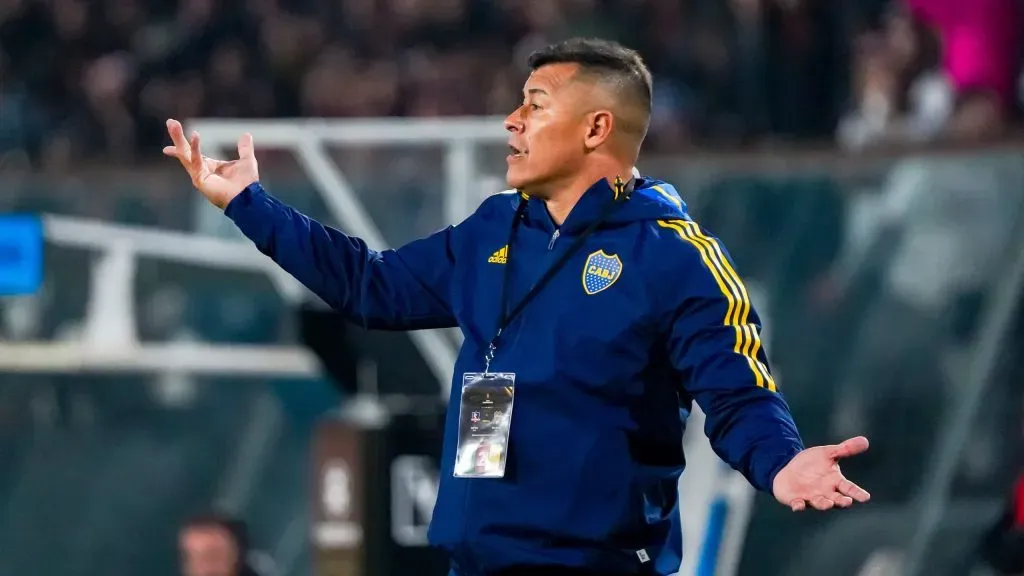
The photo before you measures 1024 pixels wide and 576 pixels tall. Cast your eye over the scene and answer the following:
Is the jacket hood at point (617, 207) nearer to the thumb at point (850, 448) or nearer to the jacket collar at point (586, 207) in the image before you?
the jacket collar at point (586, 207)

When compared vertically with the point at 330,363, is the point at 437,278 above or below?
above

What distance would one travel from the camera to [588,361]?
11.5 ft

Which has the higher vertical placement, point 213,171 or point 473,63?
point 213,171

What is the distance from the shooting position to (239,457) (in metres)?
8.09

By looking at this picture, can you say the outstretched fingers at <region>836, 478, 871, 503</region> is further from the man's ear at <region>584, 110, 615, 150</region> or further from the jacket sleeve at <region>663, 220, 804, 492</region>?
the man's ear at <region>584, 110, 615, 150</region>

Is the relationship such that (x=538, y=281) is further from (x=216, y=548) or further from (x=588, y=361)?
(x=216, y=548)

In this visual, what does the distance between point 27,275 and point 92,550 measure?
130cm

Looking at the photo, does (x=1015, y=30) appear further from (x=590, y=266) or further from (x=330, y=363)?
(x=590, y=266)

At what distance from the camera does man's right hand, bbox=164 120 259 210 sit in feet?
12.6

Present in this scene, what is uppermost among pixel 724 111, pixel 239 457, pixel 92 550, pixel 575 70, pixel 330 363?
pixel 575 70

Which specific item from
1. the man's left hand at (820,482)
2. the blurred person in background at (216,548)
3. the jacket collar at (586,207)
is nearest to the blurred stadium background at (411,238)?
the blurred person in background at (216,548)

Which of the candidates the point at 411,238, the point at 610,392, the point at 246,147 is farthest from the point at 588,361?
the point at 411,238

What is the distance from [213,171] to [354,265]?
362mm

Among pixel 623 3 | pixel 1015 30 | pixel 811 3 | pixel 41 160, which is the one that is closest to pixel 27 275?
pixel 41 160
